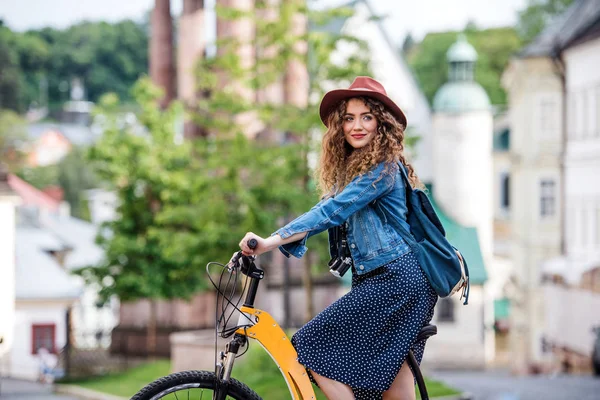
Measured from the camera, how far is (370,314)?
13.3ft

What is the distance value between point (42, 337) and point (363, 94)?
2453cm

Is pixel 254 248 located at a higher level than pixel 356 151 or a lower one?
lower

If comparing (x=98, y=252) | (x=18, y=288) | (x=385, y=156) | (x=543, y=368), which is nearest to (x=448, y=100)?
(x=543, y=368)

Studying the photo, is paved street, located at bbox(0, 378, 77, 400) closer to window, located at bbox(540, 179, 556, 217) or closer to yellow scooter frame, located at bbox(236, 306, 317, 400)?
window, located at bbox(540, 179, 556, 217)

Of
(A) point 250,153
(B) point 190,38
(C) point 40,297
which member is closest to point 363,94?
(A) point 250,153

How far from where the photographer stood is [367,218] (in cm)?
409

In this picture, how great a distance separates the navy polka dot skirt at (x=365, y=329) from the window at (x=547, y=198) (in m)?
32.6

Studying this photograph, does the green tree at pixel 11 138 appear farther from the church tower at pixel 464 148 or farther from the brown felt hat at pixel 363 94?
the brown felt hat at pixel 363 94

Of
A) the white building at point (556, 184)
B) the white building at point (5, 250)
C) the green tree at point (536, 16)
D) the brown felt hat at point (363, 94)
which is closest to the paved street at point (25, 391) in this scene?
the white building at point (5, 250)

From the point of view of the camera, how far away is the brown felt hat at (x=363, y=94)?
13.5 ft

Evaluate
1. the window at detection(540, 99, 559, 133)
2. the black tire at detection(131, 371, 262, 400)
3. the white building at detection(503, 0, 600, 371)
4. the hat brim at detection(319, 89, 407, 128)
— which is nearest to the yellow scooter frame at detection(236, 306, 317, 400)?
the black tire at detection(131, 371, 262, 400)

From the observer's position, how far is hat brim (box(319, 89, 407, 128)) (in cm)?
413

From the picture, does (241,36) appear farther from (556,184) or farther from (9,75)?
(556,184)

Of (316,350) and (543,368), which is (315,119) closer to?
(316,350)
